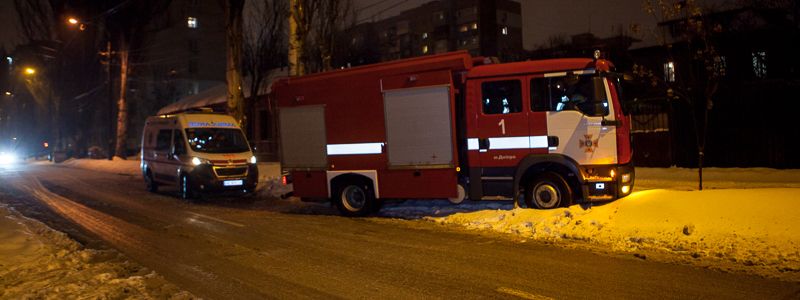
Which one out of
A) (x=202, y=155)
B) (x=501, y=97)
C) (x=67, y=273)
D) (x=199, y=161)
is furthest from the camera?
(x=202, y=155)

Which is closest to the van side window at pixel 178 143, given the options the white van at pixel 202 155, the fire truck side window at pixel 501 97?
the white van at pixel 202 155

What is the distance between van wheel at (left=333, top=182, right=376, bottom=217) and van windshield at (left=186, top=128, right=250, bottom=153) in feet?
19.6

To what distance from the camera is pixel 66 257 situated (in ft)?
24.3

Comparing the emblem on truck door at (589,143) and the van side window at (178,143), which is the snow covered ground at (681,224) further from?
the van side window at (178,143)

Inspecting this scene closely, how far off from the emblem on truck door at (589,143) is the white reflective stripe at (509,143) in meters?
0.90

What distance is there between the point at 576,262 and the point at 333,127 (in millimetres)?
6038

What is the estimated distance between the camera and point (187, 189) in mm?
15672

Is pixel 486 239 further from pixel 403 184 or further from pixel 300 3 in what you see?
pixel 300 3

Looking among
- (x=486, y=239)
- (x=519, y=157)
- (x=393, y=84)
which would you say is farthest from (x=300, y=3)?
(x=486, y=239)

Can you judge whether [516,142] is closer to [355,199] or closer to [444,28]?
[355,199]

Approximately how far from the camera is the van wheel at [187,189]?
51.1 feet

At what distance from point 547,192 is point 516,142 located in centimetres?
101

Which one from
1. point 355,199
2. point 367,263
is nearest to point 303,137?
point 355,199

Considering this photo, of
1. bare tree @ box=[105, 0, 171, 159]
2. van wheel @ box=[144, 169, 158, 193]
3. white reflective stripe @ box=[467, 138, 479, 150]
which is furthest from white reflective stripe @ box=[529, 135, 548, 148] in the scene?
bare tree @ box=[105, 0, 171, 159]
